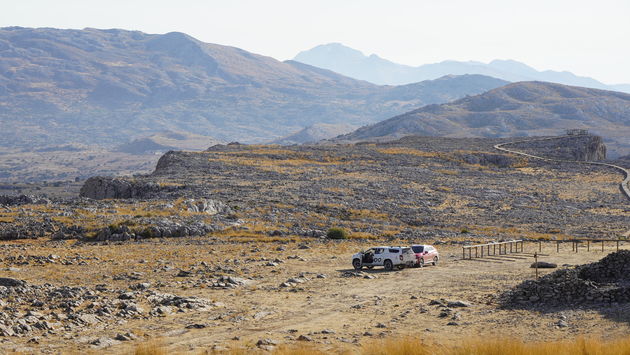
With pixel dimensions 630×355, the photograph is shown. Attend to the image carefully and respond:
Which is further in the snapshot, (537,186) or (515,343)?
(537,186)

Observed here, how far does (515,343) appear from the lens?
18594 millimetres

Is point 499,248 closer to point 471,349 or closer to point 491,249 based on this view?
point 491,249

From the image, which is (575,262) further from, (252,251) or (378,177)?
(378,177)

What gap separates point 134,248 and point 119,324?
2261cm

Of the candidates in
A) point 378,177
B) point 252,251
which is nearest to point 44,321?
point 252,251

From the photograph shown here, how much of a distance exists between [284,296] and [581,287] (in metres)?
12.7

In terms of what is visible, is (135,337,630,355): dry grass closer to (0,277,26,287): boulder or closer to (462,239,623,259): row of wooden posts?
(0,277,26,287): boulder

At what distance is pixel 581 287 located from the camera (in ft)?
89.1

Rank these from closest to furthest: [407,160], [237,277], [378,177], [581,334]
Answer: [581,334]
[237,277]
[378,177]
[407,160]

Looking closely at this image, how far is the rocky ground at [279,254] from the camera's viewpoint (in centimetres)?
2412

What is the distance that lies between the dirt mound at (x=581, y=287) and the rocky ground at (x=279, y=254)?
51 centimetres

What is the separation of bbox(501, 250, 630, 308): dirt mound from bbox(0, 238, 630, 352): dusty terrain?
3.01 feet

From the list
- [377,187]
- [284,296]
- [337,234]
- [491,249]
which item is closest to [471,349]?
[284,296]

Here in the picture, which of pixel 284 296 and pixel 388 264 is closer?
Answer: pixel 284 296
